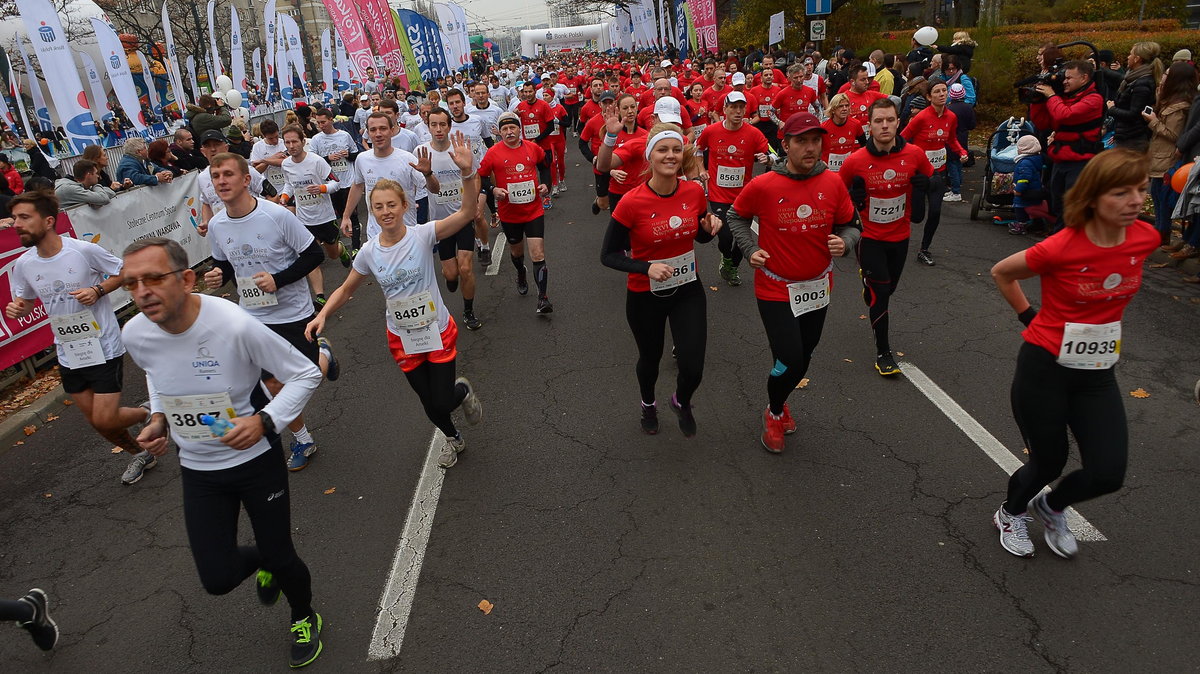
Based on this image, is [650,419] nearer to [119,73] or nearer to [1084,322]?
[1084,322]

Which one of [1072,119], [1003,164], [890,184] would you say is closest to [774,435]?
[890,184]

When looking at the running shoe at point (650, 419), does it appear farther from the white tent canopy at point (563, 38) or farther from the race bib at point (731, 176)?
the white tent canopy at point (563, 38)

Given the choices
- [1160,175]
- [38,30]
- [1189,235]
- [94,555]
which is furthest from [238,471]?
[38,30]

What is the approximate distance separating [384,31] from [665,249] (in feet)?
71.1

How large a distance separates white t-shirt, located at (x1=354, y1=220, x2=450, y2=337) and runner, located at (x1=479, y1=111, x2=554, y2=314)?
302 cm

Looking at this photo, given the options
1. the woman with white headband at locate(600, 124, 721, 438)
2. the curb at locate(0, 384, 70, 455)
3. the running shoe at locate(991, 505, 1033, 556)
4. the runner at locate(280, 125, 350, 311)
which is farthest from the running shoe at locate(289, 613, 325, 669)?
the runner at locate(280, 125, 350, 311)

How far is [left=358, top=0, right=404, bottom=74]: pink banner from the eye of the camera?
22781mm

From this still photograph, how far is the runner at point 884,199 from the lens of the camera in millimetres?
5582

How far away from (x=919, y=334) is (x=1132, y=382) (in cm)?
162

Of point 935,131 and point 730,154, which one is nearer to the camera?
point 730,154

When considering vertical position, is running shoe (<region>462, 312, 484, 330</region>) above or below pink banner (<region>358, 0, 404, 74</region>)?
below

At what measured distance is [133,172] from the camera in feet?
31.6

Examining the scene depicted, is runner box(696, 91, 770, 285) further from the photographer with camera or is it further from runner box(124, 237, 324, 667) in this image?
runner box(124, 237, 324, 667)

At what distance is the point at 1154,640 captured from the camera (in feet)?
10.2
